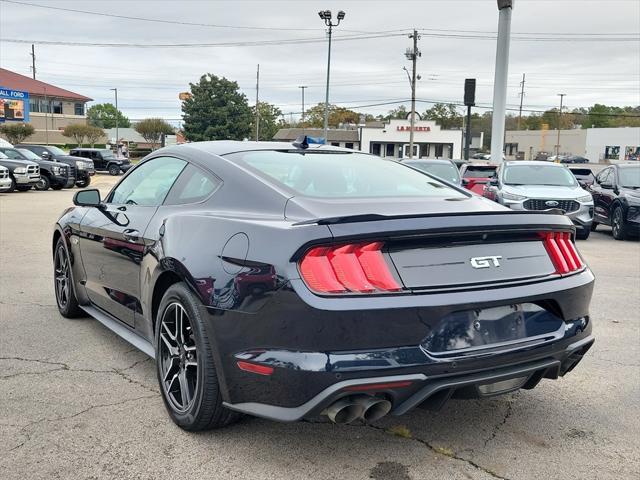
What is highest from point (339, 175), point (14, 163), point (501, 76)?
point (501, 76)

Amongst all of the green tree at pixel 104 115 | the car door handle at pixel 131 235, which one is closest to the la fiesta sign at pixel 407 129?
the car door handle at pixel 131 235

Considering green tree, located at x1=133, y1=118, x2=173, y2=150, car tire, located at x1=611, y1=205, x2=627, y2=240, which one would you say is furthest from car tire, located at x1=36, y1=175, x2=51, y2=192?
green tree, located at x1=133, y1=118, x2=173, y2=150

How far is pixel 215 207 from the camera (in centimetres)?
338

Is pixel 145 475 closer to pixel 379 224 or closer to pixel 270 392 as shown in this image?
pixel 270 392

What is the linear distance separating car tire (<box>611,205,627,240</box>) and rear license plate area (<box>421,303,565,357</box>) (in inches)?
413

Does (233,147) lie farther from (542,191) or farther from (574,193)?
(574,193)

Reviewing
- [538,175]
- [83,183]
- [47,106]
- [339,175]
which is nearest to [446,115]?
[47,106]

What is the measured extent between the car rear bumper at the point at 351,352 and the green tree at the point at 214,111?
255 feet

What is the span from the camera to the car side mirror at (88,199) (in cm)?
479

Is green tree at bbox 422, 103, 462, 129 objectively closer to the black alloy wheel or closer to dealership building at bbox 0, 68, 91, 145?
dealership building at bbox 0, 68, 91, 145

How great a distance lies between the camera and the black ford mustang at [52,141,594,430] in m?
2.64

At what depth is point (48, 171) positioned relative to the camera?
80.8ft

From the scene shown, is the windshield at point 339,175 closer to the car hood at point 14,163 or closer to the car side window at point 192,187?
the car side window at point 192,187

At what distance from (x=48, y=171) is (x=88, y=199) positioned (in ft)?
71.4
